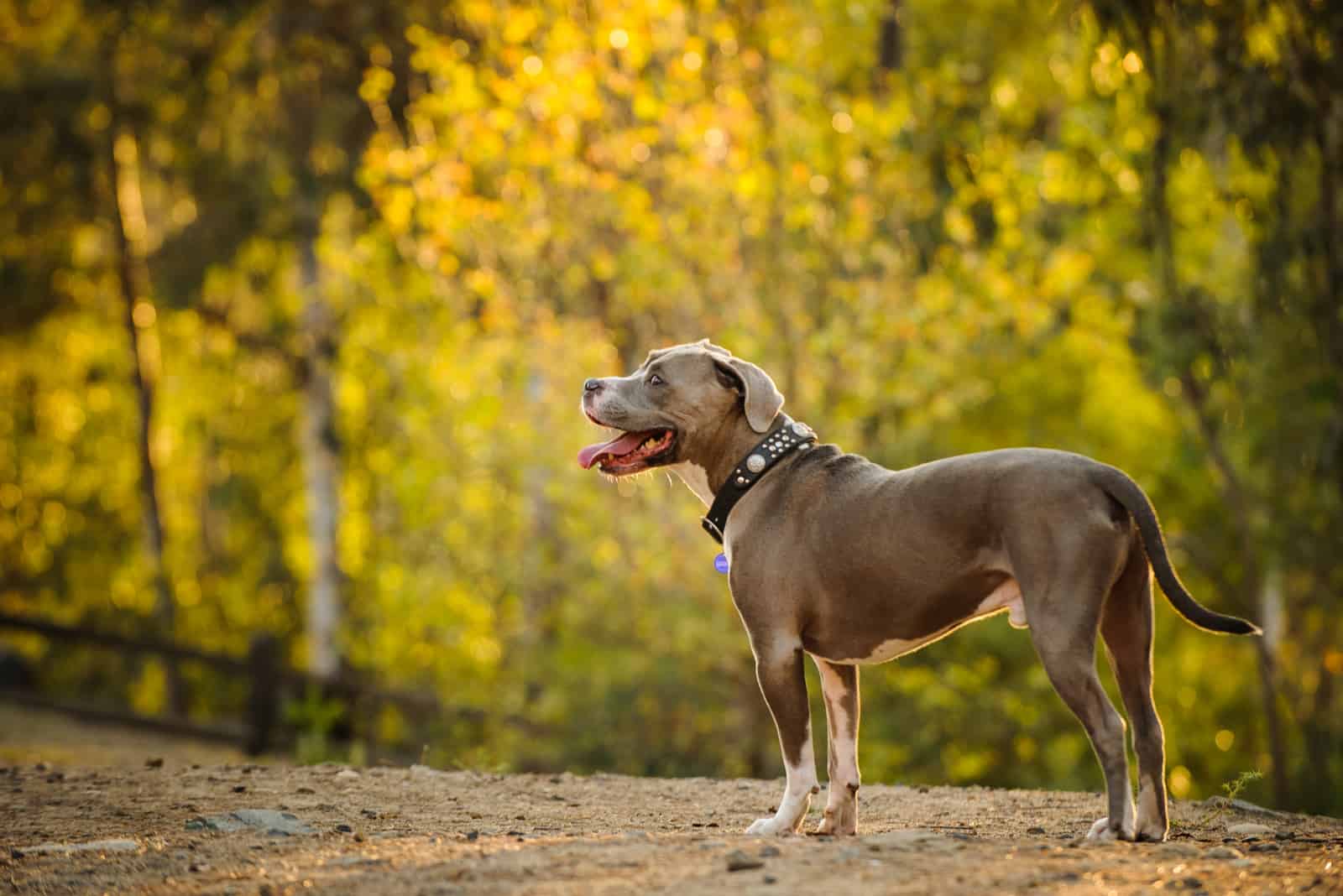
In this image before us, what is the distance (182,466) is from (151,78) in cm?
1191

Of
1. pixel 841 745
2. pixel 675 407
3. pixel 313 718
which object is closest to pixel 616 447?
pixel 675 407

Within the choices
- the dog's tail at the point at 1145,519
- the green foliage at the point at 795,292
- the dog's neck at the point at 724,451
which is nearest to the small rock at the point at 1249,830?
the dog's tail at the point at 1145,519

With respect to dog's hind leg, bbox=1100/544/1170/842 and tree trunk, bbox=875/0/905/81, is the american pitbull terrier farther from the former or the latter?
tree trunk, bbox=875/0/905/81

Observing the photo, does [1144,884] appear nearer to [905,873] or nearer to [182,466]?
[905,873]

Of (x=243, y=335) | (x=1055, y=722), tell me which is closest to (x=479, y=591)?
(x=243, y=335)

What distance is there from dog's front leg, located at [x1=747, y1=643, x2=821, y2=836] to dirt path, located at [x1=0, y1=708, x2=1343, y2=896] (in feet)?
0.84

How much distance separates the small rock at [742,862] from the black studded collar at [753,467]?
64.0 inches

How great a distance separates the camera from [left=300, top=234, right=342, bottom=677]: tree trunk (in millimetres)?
21953

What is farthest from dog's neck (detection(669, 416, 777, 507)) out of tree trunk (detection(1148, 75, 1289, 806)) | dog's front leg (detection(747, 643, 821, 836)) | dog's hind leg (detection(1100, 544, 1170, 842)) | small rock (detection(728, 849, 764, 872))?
tree trunk (detection(1148, 75, 1289, 806))

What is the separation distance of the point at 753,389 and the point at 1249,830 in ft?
10.1

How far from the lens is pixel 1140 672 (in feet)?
21.2

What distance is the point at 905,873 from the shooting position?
5.56 m

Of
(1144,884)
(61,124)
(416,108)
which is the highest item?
(61,124)

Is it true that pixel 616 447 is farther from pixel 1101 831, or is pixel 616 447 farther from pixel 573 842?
pixel 1101 831
